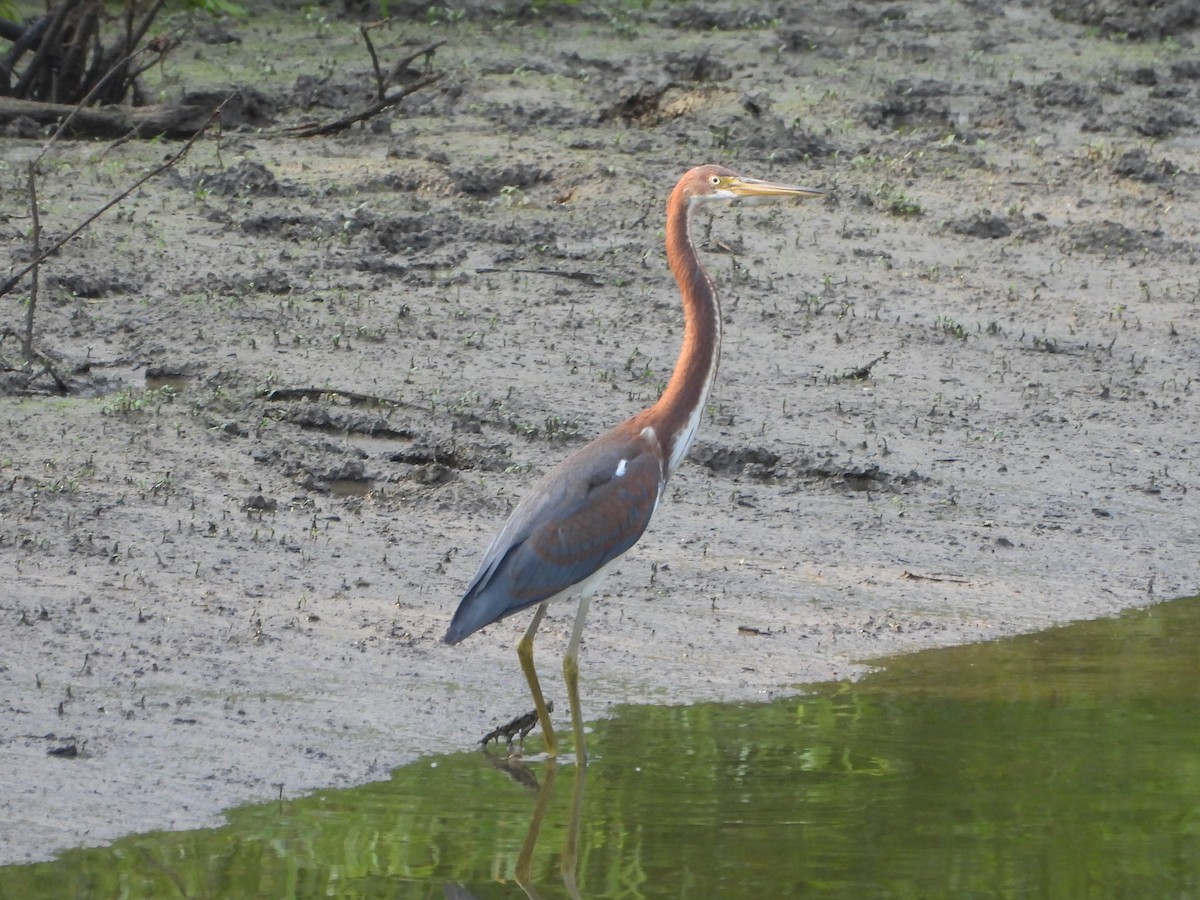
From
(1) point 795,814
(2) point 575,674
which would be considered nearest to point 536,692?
(2) point 575,674

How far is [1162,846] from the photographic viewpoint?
5.06m

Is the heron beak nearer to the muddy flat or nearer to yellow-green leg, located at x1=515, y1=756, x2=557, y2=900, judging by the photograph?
the muddy flat

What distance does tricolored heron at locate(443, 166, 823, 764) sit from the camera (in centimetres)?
559

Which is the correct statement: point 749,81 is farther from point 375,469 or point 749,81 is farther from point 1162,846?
point 1162,846

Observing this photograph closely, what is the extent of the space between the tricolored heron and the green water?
39 centimetres

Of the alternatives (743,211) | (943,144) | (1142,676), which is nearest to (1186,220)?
(943,144)

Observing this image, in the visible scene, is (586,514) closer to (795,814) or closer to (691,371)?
(691,371)

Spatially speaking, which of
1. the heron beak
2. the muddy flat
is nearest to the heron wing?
the muddy flat

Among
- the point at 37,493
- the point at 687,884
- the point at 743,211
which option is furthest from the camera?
the point at 743,211

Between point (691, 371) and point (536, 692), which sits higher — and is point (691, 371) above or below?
above

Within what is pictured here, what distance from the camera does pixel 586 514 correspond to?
225 inches

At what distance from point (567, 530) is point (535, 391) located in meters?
2.86

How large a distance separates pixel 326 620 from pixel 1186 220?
6862mm

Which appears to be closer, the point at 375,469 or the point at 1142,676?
the point at 1142,676
